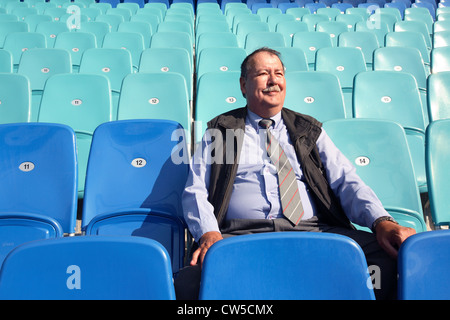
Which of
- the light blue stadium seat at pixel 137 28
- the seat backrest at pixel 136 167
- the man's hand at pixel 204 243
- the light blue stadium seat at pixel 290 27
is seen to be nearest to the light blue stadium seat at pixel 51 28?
the light blue stadium seat at pixel 137 28

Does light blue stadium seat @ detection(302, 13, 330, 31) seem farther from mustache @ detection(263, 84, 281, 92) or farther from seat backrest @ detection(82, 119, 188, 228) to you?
seat backrest @ detection(82, 119, 188, 228)

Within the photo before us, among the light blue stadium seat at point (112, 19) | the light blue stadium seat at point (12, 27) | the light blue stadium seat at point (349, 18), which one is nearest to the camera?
the light blue stadium seat at point (12, 27)

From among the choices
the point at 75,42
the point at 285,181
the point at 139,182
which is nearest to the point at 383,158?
the point at 285,181

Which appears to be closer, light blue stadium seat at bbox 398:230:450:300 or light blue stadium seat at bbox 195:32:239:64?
light blue stadium seat at bbox 398:230:450:300

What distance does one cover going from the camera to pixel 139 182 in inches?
68.9

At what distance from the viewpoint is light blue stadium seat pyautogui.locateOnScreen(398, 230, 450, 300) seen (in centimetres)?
96

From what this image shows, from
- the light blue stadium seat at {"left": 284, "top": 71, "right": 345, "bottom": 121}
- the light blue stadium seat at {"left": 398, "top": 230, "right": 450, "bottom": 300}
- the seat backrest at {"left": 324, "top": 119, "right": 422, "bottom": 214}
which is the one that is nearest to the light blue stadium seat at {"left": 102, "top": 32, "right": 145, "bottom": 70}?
the light blue stadium seat at {"left": 284, "top": 71, "right": 345, "bottom": 121}

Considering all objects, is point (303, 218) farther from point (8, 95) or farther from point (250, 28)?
point (250, 28)

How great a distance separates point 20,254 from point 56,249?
3.0 inches

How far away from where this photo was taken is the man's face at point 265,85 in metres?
1.73

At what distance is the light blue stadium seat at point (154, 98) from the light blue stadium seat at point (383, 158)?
913 mm

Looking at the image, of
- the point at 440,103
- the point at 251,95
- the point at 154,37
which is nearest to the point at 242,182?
the point at 251,95

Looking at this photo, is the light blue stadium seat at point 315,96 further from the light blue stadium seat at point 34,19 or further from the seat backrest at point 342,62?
the light blue stadium seat at point 34,19

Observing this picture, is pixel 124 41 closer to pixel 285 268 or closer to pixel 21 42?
pixel 21 42
